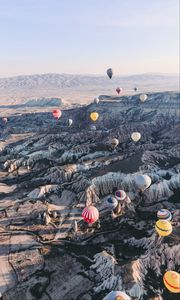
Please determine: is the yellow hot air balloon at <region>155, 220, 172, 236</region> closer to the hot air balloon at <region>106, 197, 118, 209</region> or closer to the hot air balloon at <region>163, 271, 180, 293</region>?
the hot air balloon at <region>163, 271, 180, 293</region>

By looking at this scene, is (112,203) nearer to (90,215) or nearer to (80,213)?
(80,213)

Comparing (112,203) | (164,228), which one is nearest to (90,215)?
(112,203)

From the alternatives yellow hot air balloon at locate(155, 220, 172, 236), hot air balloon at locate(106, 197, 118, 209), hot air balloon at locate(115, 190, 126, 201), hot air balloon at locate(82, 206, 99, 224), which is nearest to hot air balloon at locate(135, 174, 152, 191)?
hot air balloon at locate(115, 190, 126, 201)

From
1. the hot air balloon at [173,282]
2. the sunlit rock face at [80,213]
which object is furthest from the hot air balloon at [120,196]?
the hot air balloon at [173,282]

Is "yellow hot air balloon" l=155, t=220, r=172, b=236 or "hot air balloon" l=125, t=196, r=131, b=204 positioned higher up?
"yellow hot air balloon" l=155, t=220, r=172, b=236

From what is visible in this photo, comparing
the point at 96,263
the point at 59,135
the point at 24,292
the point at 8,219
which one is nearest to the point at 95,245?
the point at 96,263

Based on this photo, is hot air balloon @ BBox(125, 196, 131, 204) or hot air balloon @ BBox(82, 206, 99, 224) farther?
hot air balloon @ BBox(125, 196, 131, 204)

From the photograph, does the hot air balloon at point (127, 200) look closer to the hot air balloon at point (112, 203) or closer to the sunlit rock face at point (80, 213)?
the sunlit rock face at point (80, 213)

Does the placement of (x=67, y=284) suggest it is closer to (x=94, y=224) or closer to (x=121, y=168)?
(x=94, y=224)

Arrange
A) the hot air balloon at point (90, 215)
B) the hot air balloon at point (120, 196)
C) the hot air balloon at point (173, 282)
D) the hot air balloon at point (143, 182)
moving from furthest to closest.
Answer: the hot air balloon at point (143, 182), the hot air balloon at point (120, 196), the hot air balloon at point (90, 215), the hot air balloon at point (173, 282)
